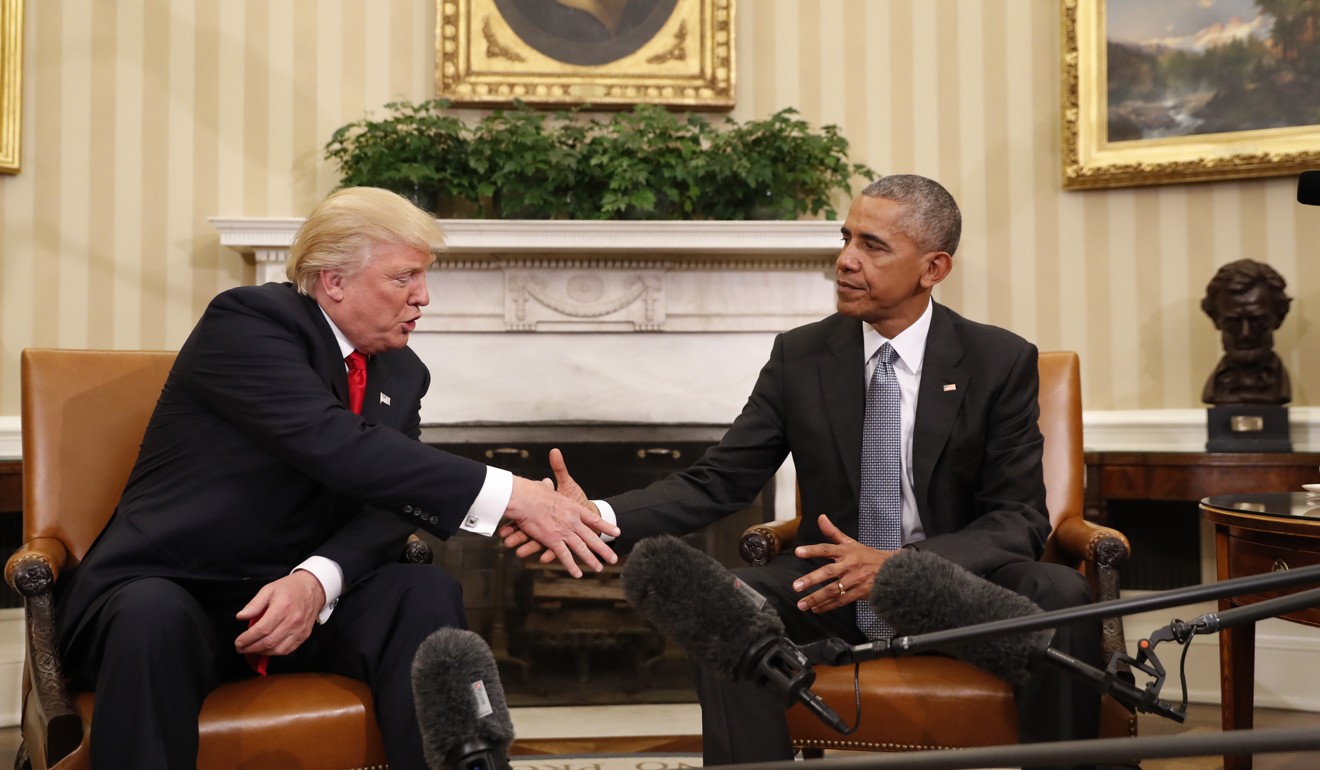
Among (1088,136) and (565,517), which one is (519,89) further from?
(565,517)

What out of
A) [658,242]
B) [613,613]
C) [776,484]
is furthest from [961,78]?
[613,613]

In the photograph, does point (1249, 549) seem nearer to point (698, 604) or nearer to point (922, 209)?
point (922, 209)

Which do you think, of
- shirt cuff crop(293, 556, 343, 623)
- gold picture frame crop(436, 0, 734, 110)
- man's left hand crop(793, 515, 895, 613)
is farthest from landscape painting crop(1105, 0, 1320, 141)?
shirt cuff crop(293, 556, 343, 623)

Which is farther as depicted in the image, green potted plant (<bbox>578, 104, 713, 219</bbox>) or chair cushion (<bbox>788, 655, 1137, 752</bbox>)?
green potted plant (<bbox>578, 104, 713, 219</bbox>)

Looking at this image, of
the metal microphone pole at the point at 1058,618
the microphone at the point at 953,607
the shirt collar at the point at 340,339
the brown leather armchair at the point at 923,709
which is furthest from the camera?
the shirt collar at the point at 340,339

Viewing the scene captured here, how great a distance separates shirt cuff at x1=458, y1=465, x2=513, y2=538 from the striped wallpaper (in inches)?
104

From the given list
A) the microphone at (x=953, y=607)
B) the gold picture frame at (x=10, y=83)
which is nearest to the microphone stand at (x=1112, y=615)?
the microphone at (x=953, y=607)

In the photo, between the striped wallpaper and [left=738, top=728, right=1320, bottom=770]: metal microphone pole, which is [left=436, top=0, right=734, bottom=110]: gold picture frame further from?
[left=738, top=728, right=1320, bottom=770]: metal microphone pole

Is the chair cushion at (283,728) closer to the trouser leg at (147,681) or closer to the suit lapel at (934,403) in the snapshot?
the trouser leg at (147,681)

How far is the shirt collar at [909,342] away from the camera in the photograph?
2.79m

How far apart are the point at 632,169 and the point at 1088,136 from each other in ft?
6.17

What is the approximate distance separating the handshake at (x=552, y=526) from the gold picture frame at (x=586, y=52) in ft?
8.14

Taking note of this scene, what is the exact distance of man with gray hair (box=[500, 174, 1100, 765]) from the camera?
2553 mm

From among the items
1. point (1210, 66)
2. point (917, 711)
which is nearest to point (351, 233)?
point (917, 711)
